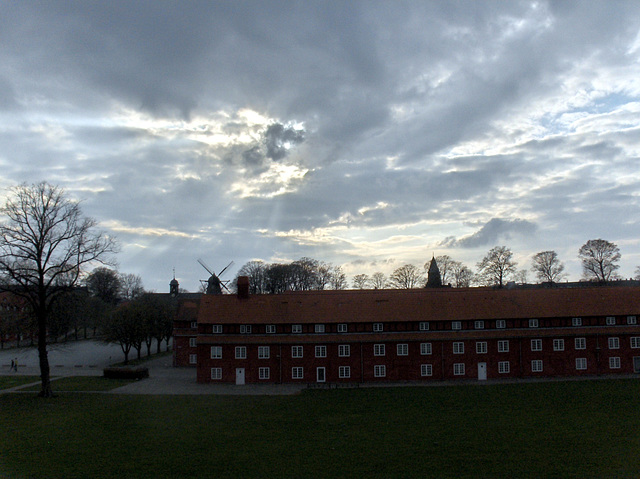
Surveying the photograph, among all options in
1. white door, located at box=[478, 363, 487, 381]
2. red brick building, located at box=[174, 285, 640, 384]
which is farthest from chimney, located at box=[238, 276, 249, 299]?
white door, located at box=[478, 363, 487, 381]

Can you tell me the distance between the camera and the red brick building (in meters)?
49.3

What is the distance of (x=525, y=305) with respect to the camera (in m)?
52.3

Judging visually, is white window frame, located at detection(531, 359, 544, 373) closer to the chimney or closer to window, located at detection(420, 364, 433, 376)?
window, located at detection(420, 364, 433, 376)

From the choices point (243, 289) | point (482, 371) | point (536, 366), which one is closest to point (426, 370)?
point (482, 371)

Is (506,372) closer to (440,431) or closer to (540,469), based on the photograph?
(440,431)

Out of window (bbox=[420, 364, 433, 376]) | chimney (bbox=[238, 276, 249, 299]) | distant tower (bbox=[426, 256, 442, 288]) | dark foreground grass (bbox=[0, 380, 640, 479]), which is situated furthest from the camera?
distant tower (bbox=[426, 256, 442, 288])

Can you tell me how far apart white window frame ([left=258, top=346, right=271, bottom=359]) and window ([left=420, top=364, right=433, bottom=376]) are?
1502cm

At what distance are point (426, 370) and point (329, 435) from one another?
996 inches

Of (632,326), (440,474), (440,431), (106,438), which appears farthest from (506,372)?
(106,438)

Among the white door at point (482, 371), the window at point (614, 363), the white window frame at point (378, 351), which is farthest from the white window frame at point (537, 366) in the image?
the white window frame at point (378, 351)

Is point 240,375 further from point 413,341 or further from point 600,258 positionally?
point 600,258

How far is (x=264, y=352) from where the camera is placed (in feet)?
162

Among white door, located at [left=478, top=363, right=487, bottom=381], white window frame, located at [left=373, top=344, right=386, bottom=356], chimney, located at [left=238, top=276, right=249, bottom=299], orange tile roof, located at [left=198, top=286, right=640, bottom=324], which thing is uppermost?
chimney, located at [left=238, top=276, right=249, bottom=299]

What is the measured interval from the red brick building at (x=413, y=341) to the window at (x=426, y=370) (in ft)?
0.32
